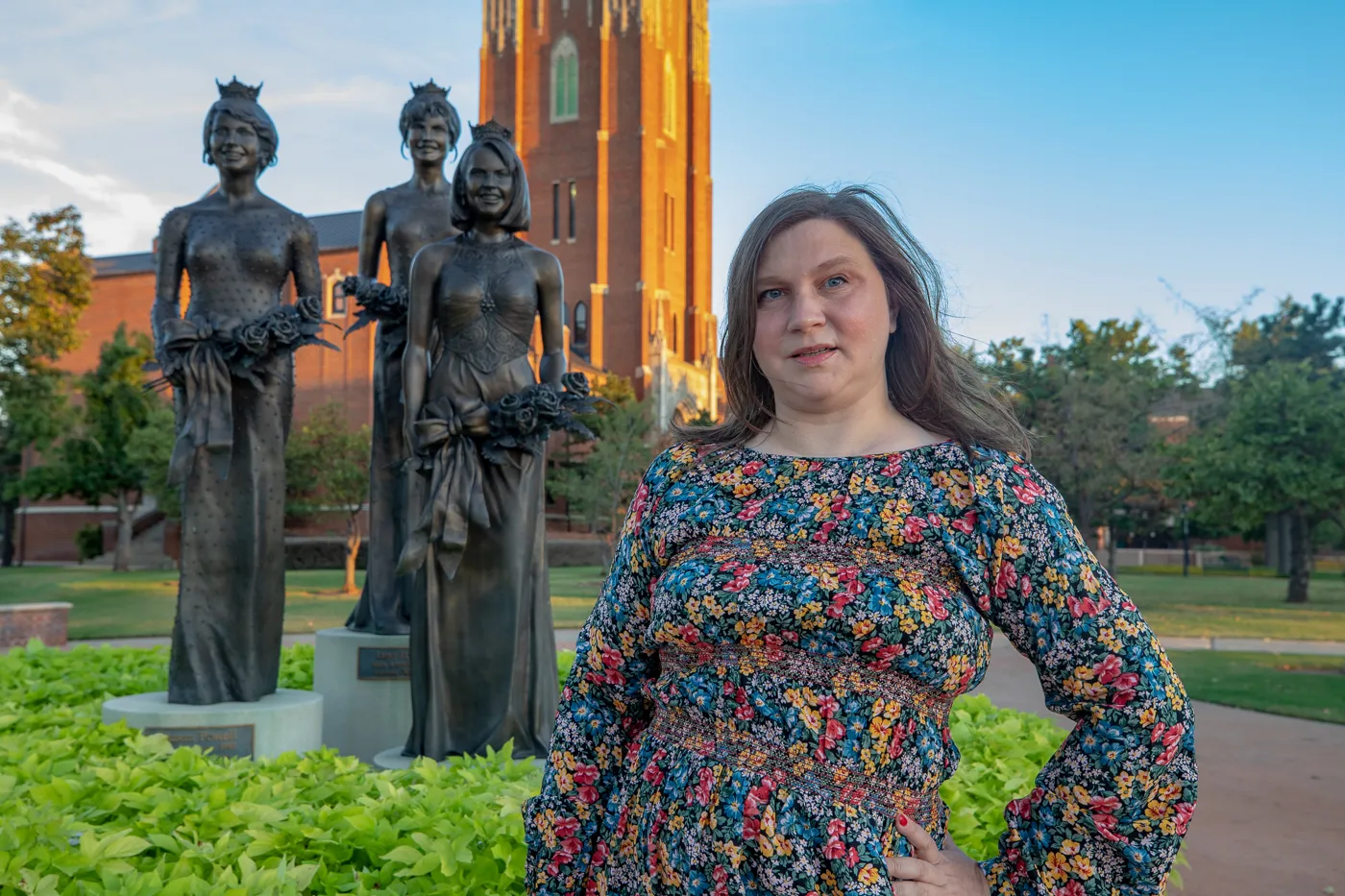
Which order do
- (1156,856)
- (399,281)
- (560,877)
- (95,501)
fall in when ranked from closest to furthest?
(1156,856) < (560,877) < (399,281) < (95,501)

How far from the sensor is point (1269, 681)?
43.5 feet

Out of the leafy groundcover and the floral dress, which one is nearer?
the floral dress

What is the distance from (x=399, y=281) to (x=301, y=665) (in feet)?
11.3

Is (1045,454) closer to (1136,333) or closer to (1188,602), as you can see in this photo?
(1188,602)

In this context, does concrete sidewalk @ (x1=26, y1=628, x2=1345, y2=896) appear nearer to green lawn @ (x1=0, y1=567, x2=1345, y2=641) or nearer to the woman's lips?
the woman's lips

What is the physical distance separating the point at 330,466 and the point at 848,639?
113ft

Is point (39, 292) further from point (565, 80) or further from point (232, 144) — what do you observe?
point (565, 80)

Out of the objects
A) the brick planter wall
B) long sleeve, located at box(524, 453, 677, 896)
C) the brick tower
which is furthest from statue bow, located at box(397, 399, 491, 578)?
the brick tower

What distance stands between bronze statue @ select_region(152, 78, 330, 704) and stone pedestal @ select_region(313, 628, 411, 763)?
0.74 metres

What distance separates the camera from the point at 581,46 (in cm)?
5616

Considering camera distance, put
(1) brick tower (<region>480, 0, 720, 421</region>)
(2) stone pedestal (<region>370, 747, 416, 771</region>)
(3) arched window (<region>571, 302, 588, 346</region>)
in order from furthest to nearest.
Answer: (3) arched window (<region>571, 302, 588, 346</region>) < (1) brick tower (<region>480, 0, 720, 421</region>) < (2) stone pedestal (<region>370, 747, 416, 771</region>)

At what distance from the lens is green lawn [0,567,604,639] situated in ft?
63.2

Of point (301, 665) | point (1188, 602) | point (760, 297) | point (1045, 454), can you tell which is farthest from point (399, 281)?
point (1045, 454)

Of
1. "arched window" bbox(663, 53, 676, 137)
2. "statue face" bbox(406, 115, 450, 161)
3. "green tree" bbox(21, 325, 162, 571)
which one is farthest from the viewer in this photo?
"arched window" bbox(663, 53, 676, 137)
